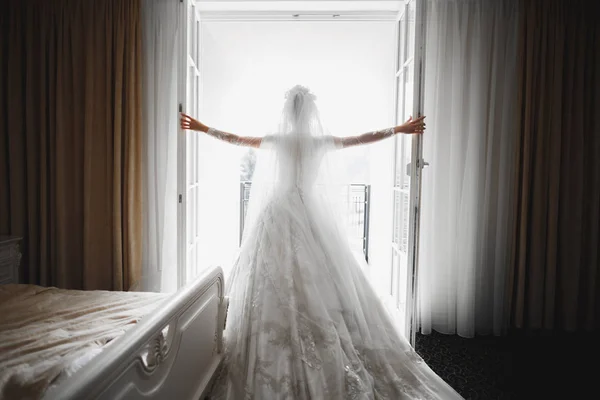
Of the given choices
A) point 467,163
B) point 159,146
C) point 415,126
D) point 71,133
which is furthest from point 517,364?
point 71,133

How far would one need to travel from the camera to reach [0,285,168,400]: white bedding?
0.97 metres

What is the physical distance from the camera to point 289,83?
4590mm

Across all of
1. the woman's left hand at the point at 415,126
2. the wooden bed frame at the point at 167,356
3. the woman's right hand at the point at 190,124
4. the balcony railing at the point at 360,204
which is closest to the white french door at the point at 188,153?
the woman's right hand at the point at 190,124

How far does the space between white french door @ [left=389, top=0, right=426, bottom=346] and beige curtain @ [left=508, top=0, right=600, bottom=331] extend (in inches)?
32.7

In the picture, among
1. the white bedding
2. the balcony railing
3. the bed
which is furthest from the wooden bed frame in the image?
the balcony railing

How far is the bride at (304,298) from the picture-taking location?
1.49m

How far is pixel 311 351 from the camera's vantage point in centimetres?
154

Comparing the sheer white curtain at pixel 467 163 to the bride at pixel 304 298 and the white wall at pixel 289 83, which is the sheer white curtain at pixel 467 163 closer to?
the white wall at pixel 289 83

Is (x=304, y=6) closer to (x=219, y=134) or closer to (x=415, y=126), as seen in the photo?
(x=219, y=134)

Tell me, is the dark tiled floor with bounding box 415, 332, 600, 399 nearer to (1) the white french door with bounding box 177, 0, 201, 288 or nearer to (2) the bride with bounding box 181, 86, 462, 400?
(2) the bride with bounding box 181, 86, 462, 400

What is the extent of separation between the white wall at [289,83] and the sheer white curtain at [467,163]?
415 mm

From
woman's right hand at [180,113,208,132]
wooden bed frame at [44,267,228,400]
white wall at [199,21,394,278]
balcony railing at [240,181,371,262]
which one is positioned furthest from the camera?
balcony railing at [240,181,371,262]

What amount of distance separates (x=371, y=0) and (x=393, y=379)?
2.56 meters

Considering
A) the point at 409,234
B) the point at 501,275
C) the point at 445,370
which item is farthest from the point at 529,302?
the point at 409,234
